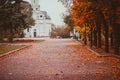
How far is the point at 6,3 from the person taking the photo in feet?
191

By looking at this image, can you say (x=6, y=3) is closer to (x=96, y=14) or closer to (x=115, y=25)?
(x=96, y=14)

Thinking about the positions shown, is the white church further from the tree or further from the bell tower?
the tree

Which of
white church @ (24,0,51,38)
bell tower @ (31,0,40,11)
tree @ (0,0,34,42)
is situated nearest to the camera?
tree @ (0,0,34,42)

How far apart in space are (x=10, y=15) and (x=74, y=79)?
43.0 m

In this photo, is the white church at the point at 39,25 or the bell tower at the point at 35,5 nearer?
the bell tower at the point at 35,5

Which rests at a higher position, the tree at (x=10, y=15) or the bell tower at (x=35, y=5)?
the bell tower at (x=35, y=5)

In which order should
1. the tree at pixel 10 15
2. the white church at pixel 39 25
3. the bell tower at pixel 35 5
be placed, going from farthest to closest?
the white church at pixel 39 25 → the bell tower at pixel 35 5 → the tree at pixel 10 15

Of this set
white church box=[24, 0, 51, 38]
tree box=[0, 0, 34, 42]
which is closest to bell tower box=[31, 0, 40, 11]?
white church box=[24, 0, 51, 38]

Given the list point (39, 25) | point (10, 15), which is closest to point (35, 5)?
point (39, 25)

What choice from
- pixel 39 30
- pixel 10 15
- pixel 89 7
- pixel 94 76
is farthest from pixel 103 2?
pixel 39 30

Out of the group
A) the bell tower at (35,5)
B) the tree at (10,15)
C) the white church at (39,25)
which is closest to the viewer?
the tree at (10,15)

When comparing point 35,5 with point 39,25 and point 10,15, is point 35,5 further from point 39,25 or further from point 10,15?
point 10,15

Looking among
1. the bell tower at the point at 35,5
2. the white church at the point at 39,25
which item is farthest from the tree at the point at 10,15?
the white church at the point at 39,25

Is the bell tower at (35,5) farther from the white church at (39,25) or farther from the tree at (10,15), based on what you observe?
the tree at (10,15)
